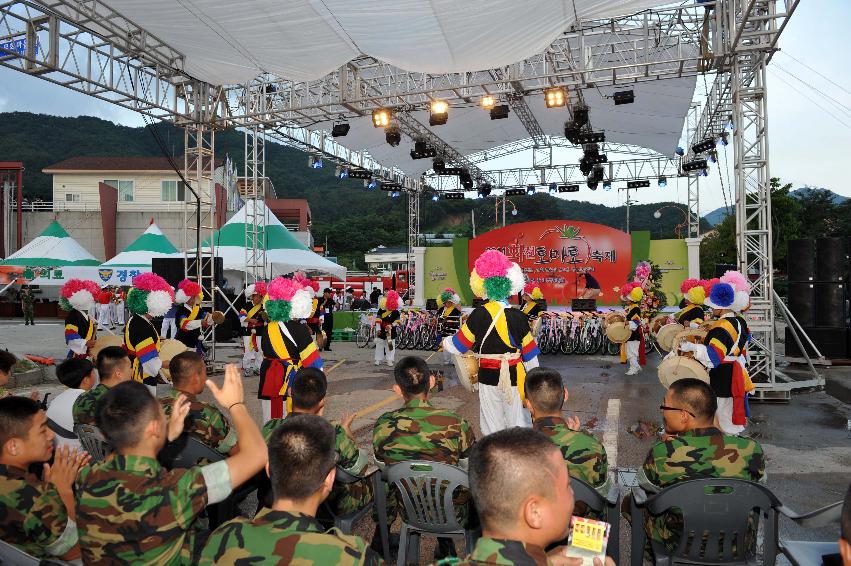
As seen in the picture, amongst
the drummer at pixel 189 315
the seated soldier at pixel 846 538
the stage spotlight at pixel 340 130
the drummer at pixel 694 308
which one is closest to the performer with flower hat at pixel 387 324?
the drummer at pixel 189 315

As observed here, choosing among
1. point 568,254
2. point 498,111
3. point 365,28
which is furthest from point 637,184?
point 365,28

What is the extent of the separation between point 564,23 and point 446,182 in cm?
2258

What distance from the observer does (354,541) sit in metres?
2.10

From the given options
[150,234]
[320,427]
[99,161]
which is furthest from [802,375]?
[99,161]

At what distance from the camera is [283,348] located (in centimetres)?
612

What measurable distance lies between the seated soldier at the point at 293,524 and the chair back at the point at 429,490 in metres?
1.09

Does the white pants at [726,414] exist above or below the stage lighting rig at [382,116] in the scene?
below

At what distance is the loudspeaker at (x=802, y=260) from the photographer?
14133 millimetres

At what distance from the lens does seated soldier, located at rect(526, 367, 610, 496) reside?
129 inches

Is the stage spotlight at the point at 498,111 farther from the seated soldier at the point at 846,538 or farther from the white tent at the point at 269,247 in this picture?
the seated soldier at the point at 846,538

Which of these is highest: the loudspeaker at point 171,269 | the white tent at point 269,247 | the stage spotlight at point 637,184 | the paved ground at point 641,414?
the stage spotlight at point 637,184

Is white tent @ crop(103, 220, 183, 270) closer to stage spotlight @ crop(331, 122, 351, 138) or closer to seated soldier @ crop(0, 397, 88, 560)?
stage spotlight @ crop(331, 122, 351, 138)

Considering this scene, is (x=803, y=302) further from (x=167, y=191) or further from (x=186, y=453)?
(x=167, y=191)

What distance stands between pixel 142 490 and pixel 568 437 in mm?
2142
